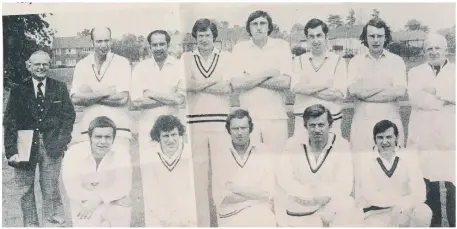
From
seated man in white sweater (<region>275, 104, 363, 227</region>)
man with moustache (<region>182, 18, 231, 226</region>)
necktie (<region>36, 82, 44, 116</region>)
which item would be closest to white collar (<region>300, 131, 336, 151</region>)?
seated man in white sweater (<region>275, 104, 363, 227</region>)

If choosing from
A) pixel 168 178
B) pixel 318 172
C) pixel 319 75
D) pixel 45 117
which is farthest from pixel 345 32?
pixel 45 117

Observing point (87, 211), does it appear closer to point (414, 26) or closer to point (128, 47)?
point (128, 47)

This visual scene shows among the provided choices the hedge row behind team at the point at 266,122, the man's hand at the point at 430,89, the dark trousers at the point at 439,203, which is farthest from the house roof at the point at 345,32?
the dark trousers at the point at 439,203

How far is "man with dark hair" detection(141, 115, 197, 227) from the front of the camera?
0.54m

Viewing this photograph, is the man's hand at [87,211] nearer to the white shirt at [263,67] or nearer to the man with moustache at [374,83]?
the white shirt at [263,67]

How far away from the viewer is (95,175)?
1.81 feet

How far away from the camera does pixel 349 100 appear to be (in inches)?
21.5

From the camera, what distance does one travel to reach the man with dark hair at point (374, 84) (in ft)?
1.79

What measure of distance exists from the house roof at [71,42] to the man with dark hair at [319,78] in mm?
273

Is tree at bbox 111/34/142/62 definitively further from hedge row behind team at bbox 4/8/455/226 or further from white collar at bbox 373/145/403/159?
white collar at bbox 373/145/403/159

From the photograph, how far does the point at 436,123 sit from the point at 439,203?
0.33ft

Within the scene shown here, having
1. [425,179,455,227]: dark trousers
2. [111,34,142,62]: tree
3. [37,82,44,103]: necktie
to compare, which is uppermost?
[111,34,142,62]: tree

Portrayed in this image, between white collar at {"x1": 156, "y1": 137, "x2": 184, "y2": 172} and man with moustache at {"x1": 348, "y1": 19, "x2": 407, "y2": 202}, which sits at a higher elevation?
man with moustache at {"x1": 348, "y1": 19, "x2": 407, "y2": 202}

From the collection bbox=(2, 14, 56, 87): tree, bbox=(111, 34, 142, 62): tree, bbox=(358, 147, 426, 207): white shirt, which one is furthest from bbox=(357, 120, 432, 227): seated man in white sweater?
bbox=(2, 14, 56, 87): tree
